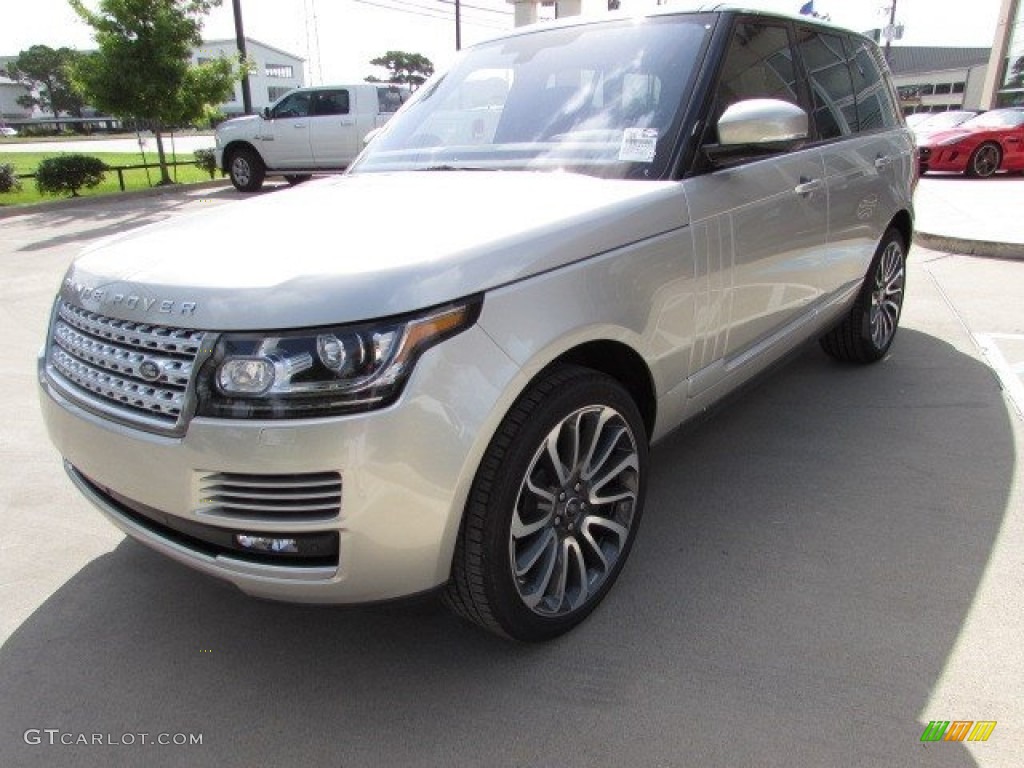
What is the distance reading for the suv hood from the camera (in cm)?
178

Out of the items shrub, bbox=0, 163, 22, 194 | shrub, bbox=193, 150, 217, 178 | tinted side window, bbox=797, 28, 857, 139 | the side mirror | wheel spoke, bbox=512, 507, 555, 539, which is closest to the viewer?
wheel spoke, bbox=512, 507, 555, 539

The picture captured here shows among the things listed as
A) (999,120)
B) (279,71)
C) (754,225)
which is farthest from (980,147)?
(279,71)

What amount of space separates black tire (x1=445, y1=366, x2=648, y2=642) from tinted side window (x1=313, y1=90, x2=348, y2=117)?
1375 cm

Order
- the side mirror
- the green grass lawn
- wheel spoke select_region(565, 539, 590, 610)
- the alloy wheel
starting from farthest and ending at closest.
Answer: the green grass lawn, the side mirror, wheel spoke select_region(565, 539, 590, 610), the alloy wheel

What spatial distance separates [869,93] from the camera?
14.3 feet

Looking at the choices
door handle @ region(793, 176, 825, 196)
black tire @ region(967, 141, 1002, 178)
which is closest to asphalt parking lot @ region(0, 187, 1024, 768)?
door handle @ region(793, 176, 825, 196)

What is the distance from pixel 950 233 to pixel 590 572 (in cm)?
799

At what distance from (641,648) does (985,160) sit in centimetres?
1640

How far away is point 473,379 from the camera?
1.85 meters

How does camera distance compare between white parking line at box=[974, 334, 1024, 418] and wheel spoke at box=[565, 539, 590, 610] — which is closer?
wheel spoke at box=[565, 539, 590, 610]

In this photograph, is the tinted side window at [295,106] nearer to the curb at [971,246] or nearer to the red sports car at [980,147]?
the curb at [971,246]

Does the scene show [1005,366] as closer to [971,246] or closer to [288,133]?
[971,246]

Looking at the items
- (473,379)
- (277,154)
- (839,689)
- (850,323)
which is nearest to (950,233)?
(850,323)

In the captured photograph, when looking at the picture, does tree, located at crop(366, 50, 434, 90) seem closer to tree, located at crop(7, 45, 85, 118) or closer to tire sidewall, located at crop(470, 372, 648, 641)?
tree, located at crop(7, 45, 85, 118)
